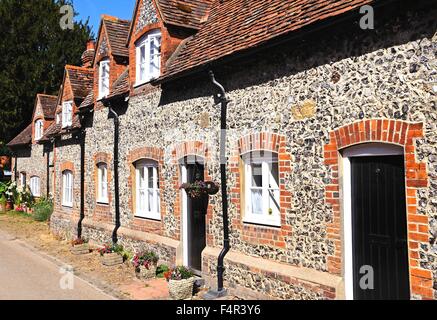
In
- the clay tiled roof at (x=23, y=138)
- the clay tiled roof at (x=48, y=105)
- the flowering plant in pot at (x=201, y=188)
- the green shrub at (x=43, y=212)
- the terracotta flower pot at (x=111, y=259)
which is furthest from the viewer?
the clay tiled roof at (x=23, y=138)

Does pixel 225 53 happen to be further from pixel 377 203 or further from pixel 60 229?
pixel 60 229

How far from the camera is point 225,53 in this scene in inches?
306

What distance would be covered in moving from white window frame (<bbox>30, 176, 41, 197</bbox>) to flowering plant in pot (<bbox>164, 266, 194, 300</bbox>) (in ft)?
64.5

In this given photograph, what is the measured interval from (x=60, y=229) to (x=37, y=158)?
34.5 feet

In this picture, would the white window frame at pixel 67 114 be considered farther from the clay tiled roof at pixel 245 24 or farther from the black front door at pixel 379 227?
the black front door at pixel 379 227

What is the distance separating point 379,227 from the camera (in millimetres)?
5559

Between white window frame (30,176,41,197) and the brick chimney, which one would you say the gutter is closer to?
the brick chimney

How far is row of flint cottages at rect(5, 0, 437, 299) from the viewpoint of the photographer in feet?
16.9

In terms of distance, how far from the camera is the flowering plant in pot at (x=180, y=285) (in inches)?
302

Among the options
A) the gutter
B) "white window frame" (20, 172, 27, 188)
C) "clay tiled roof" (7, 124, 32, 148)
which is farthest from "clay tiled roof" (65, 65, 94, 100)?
"white window frame" (20, 172, 27, 188)

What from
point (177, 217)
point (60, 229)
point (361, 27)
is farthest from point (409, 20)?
point (60, 229)

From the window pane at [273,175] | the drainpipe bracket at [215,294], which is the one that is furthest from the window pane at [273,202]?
the drainpipe bracket at [215,294]

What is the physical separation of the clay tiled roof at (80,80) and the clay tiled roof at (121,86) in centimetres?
373

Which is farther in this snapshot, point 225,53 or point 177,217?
point 177,217
